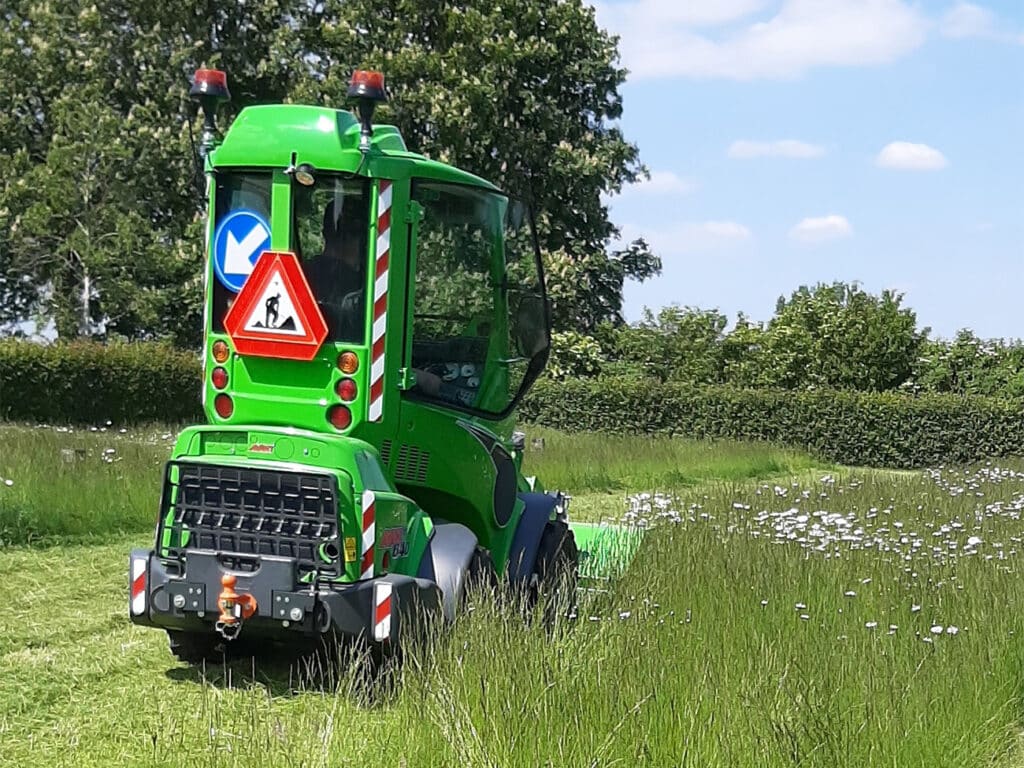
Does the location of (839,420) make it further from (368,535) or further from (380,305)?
(368,535)

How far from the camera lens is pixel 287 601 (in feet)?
17.4

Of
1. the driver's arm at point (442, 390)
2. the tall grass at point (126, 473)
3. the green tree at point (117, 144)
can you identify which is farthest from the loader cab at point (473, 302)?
the green tree at point (117, 144)

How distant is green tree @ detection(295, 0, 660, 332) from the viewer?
2962 centimetres

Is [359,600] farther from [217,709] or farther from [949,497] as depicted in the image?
[949,497]

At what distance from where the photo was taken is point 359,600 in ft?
17.3

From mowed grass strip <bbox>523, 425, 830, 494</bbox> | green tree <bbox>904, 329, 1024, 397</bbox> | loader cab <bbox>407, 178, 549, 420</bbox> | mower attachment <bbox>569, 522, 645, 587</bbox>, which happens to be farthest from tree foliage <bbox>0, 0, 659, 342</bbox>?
loader cab <bbox>407, 178, 549, 420</bbox>

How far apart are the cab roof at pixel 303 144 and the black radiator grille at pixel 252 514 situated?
1.44m

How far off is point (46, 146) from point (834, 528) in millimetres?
30561

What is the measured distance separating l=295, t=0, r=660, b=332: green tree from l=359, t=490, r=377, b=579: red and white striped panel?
23.6 m

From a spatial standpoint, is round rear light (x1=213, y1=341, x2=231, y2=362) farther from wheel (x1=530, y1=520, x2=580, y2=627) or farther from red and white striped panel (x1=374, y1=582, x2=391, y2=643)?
wheel (x1=530, y1=520, x2=580, y2=627)

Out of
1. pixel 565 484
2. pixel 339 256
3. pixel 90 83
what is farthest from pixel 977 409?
pixel 90 83

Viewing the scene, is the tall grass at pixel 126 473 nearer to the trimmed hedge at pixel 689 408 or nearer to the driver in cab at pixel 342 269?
the trimmed hedge at pixel 689 408

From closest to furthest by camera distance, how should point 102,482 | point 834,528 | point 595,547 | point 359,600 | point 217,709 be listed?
point 217,709, point 359,600, point 595,547, point 834,528, point 102,482

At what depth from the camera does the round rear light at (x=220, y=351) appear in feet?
19.0
